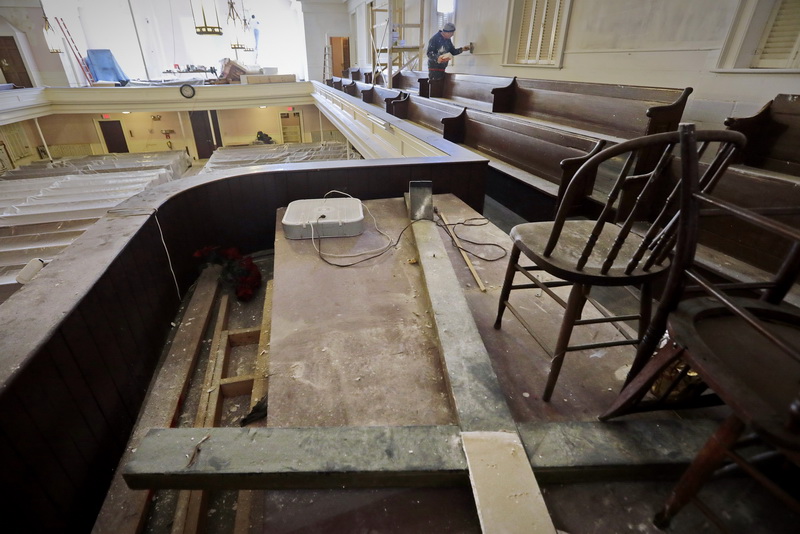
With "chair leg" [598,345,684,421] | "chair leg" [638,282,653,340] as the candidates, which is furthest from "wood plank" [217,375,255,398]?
"chair leg" [638,282,653,340]

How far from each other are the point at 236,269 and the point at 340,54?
15.8 meters

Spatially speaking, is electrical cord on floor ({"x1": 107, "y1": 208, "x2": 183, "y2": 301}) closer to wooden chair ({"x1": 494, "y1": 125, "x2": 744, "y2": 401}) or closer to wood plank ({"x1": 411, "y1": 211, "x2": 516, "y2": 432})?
wood plank ({"x1": 411, "y1": 211, "x2": 516, "y2": 432})

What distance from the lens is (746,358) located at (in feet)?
2.70

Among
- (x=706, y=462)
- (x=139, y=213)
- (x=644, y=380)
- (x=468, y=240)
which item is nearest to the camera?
(x=706, y=462)

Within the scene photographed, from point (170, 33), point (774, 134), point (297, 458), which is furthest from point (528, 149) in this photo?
point (170, 33)

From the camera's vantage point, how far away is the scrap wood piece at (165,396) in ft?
4.97

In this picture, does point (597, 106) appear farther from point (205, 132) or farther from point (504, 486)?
point (205, 132)

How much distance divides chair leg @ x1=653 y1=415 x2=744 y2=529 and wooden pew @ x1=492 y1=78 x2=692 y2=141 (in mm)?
2598

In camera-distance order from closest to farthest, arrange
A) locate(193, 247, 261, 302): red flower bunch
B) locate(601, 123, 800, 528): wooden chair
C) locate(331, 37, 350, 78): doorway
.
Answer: locate(601, 123, 800, 528): wooden chair
locate(193, 247, 261, 302): red flower bunch
locate(331, 37, 350, 78): doorway

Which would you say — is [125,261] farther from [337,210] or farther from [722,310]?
[722,310]

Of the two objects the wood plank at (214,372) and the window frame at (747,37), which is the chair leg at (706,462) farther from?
the window frame at (747,37)

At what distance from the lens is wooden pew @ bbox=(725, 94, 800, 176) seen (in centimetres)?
233

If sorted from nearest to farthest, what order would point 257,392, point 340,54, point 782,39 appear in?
point 257,392
point 782,39
point 340,54

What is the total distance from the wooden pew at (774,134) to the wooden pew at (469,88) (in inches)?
111
